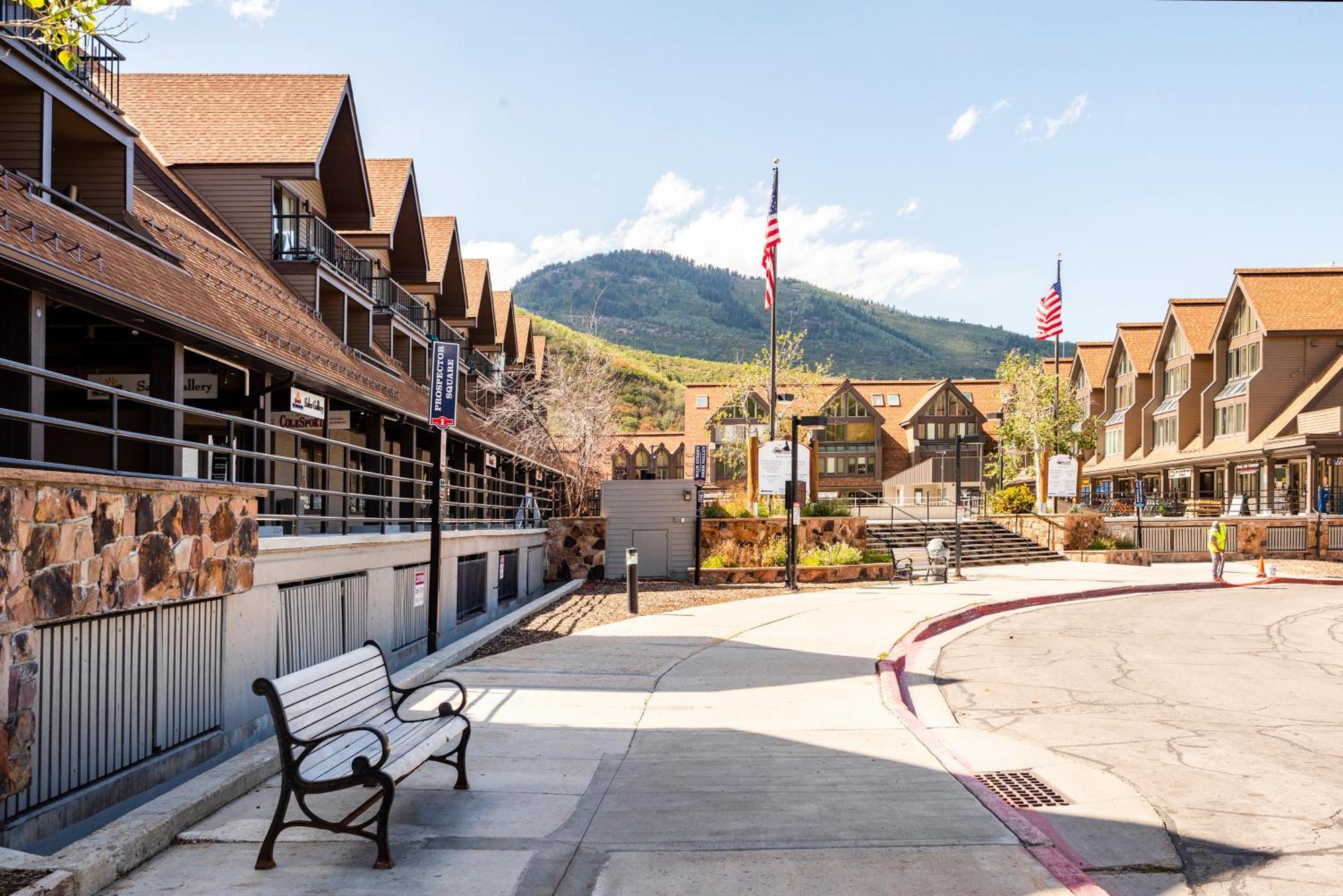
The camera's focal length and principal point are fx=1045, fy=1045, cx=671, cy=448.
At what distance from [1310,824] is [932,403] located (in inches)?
A: 2876

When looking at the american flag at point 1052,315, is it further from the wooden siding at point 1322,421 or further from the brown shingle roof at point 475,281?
the brown shingle roof at point 475,281

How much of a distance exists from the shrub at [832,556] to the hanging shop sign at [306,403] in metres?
16.4

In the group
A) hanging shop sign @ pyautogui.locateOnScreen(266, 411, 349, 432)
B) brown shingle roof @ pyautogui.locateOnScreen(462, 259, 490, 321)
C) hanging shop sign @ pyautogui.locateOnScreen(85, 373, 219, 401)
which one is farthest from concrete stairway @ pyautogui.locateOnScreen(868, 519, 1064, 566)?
hanging shop sign @ pyautogui.locateOnScreen(85, 373, 219, 401)

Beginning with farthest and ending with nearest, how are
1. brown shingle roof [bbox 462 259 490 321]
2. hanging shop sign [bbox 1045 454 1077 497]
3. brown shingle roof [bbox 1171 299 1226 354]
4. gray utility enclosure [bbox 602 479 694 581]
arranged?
brown shingle roof [bbox 1171 299 1226 354], brown shingle roof [bbox 462 259 490 321], hanging shop sign [bbox 1045 454 1077 497], gray utility enclosure [bbox 602 479 694 581]

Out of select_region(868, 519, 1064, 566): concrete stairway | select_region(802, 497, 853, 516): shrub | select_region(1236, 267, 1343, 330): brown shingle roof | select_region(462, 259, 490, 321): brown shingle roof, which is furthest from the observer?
select_region(1236, 267, 1343, 330): brown shingle roof

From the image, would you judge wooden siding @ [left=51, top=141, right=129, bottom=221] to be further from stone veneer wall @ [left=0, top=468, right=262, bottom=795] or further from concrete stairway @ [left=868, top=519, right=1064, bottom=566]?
concrete stairway @ [left=868, top=519, right=1064, bottom=566]

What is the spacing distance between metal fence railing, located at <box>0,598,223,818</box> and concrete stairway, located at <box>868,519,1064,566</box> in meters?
29.3

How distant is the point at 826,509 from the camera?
32719mm

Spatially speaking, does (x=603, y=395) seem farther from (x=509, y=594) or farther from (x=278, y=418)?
(x=278, y=418)

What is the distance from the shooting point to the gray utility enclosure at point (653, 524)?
28859 millimetres

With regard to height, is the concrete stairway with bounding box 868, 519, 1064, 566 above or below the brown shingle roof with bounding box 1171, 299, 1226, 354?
below

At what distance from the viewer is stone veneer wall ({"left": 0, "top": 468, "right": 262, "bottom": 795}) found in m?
5.97

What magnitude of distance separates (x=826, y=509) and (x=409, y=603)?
64.5 feet

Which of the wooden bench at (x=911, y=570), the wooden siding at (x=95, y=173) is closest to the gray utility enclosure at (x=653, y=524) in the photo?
the wooden bench at (x=911, y=570)
